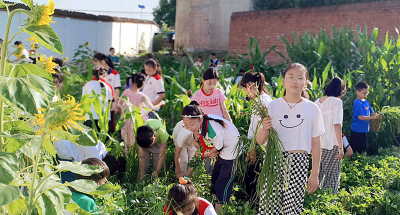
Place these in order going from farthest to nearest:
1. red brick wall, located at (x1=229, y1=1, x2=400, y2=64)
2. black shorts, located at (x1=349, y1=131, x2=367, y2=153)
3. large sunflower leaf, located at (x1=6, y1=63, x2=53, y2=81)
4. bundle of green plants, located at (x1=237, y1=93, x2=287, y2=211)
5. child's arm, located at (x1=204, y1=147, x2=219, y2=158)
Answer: red brick wall, located at (x1=229, y1=1, x2=400, y2=64), black shorts, located at (x1=349, y1=131, x2=367, y2=153), child's arm, located at (x1=204, y1=147, x2=219, y2=158), bundle of green plants, located at (x1=237, y1=93, x2=287, y2=211), large sunflower leaf, located at (x1=6, y1=63, x2=53, y2=81)

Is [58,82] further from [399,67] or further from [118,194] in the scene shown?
[399,67]

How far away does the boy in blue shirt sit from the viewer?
5.43 metres

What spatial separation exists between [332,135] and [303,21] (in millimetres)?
8676

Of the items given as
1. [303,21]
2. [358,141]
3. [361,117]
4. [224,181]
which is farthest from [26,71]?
[303,21]

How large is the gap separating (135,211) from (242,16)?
37.8 ft

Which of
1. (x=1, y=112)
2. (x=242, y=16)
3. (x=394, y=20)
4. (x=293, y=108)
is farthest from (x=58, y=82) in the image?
(x=242, y=16)

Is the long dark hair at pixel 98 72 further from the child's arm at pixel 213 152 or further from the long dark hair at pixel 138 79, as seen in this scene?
the child's arm at pixel 213 152

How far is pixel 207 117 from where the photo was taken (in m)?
3.56

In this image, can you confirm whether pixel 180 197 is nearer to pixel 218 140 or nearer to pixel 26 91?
pixel 218 140

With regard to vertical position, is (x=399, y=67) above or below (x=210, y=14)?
below

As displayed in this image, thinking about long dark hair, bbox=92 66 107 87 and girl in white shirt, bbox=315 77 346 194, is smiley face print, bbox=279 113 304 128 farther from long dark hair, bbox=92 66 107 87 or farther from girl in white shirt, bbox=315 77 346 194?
long dark hair, bbox=92 66 107 87

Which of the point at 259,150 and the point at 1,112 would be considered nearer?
the point at 1,112

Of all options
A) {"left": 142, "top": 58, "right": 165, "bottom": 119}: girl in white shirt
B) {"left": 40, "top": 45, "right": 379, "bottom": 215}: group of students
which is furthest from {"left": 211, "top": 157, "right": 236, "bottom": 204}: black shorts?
{"left": 142, "top": 58, "right": 165, "bottom": 119}: girl in white shirt

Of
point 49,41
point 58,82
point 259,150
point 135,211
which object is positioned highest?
point 49,41
